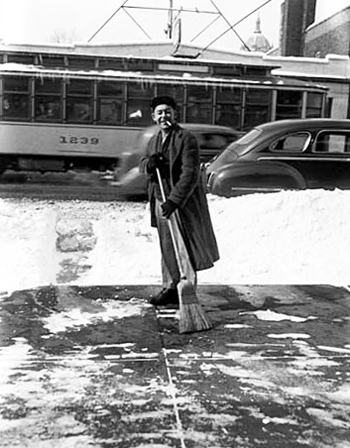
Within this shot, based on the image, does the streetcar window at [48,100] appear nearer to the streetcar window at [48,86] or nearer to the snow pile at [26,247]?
the streetcar window at [48,86]

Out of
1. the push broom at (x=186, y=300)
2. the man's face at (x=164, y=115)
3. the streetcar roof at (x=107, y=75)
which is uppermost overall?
the streetcar roof at (x=107, y=75)

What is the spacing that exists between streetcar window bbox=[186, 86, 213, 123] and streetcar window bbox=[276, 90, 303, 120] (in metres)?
1.84

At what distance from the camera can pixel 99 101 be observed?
15188mm

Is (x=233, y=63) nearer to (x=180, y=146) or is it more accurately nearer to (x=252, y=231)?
(x=252, y=231)

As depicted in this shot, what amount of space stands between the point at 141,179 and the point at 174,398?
363 inches

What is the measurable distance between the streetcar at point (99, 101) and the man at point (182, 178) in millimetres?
10448

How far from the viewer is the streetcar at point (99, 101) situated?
1495cm

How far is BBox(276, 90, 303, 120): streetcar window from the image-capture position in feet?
50.2

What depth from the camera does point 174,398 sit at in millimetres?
3176

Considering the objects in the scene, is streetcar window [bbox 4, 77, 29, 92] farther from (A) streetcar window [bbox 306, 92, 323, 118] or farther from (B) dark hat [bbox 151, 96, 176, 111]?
(B) dark hat [bbox 151, 96, 176, 111]

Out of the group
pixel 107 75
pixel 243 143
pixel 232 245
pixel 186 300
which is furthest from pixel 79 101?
pixel 186 300

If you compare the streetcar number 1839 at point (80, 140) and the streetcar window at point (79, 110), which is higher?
the streetcar window at point (79, 110)

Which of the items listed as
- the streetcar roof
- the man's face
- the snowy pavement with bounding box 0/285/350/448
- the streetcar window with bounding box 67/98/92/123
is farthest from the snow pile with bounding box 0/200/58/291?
the streetcar roof

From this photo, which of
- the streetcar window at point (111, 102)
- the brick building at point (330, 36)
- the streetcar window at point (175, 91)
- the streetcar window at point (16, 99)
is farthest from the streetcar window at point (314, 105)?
the brick building at point (330, 36)
